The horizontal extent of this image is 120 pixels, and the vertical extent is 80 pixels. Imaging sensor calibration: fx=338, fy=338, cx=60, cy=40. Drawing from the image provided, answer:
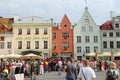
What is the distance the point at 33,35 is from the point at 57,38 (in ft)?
15.5

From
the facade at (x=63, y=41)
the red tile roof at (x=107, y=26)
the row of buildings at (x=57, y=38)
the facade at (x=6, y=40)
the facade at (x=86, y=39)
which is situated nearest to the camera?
the facade at (x=6, y=40)

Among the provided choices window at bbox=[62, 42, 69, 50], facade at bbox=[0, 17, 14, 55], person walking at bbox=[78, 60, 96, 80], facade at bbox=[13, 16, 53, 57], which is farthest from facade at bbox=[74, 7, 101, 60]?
person walking at bbox=[78, 60, 96, 80]

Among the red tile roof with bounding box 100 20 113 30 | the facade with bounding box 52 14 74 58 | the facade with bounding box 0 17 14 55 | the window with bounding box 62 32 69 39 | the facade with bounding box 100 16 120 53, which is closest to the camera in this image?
the facade with bounding box 0 17 14 55

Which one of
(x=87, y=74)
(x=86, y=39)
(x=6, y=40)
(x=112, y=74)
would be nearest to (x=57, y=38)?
(x=86, y=39)

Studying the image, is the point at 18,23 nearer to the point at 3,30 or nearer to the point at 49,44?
the point at 3,30

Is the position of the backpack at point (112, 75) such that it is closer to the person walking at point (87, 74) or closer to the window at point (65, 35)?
the person walking at point (87, 74)

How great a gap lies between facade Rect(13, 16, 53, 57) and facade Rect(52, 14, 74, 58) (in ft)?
3.64

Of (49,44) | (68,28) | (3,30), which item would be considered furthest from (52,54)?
(3,30)

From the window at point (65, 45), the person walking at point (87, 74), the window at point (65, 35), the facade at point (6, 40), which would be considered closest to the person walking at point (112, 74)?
the person walking at point (87, 74)

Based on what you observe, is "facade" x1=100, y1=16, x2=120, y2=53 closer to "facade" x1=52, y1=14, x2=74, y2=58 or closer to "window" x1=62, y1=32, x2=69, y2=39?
"facade" x1=52, y1=14, x2=74, y2=58

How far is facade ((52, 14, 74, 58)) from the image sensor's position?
217ft

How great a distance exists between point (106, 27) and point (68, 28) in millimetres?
7762

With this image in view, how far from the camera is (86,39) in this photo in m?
66.5

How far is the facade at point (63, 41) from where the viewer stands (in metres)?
66.1
